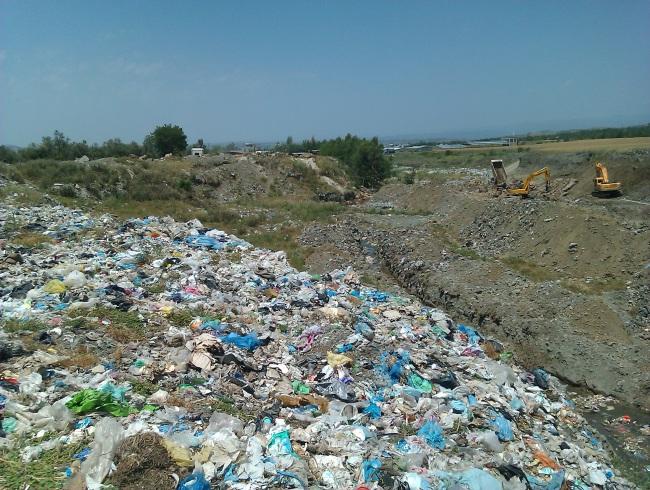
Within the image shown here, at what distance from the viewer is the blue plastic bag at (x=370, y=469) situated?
13.0 feet

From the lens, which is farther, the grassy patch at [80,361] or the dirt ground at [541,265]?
the dirt ground at [541,265]

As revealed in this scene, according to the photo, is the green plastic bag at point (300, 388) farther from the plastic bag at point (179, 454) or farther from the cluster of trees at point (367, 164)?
the cluster of trees at point (367, 164)

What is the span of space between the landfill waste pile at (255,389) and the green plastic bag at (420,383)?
3 centimetres

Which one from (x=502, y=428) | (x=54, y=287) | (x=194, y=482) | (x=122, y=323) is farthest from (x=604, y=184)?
(x=194, y=482)

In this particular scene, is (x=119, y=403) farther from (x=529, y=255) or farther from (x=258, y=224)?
(x=258, y=224)

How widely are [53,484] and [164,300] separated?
4.61 meters

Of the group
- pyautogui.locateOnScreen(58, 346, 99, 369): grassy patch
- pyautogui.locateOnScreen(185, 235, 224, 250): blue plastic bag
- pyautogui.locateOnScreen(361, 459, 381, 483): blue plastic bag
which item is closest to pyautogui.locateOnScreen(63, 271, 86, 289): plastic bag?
pyautogui.locateOnScreen(58, 346, 99, 369): grassy patch

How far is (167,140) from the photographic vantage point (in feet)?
108

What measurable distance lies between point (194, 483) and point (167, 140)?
32307 mm

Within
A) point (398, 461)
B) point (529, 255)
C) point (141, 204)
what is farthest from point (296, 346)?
point (141, 204)

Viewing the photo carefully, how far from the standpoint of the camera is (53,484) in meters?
3.43

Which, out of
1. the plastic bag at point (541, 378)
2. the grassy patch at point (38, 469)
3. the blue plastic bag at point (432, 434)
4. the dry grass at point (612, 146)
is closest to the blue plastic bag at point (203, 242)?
the plastic bag at point (541, 378)

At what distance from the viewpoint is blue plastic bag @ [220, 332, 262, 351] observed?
21.6 ft

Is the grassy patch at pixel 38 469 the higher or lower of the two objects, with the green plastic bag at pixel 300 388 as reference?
higher
